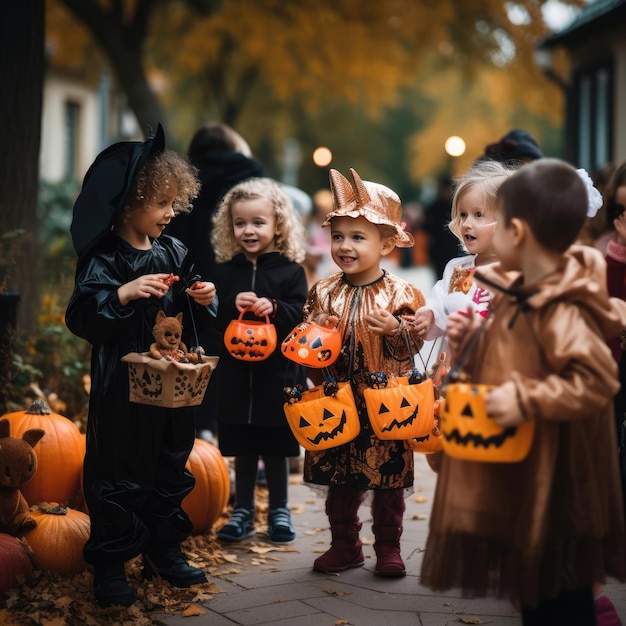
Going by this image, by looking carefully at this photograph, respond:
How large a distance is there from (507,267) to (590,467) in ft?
2.49

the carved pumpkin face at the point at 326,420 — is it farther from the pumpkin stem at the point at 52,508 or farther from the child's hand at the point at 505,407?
the child's hand at the point at 505,407

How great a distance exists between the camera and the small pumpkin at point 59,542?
14.9 feet

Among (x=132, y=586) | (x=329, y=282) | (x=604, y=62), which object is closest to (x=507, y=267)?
(x=329, y=282)

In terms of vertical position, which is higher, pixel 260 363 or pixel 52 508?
pixel 260 363

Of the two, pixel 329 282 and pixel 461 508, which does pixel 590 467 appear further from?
pixel 329 282

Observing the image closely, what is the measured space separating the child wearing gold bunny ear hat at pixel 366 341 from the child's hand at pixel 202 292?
0.61m

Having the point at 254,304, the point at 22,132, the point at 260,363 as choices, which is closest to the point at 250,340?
the point at 254,304

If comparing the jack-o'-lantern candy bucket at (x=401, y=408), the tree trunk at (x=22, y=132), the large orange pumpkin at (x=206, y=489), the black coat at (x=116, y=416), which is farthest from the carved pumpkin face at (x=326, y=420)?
the tree trunk at (x=22, y=132)

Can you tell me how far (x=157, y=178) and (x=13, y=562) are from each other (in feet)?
6.07

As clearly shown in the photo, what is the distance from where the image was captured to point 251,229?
17.7 ft

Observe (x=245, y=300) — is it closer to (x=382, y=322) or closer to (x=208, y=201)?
(x=382, y=322)

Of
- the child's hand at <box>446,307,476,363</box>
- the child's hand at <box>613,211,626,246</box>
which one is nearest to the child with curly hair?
the child's hand at <box>613,211,626,246</box>

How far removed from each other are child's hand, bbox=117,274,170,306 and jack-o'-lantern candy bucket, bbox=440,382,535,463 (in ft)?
4.99

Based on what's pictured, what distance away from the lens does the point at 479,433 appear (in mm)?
3145
